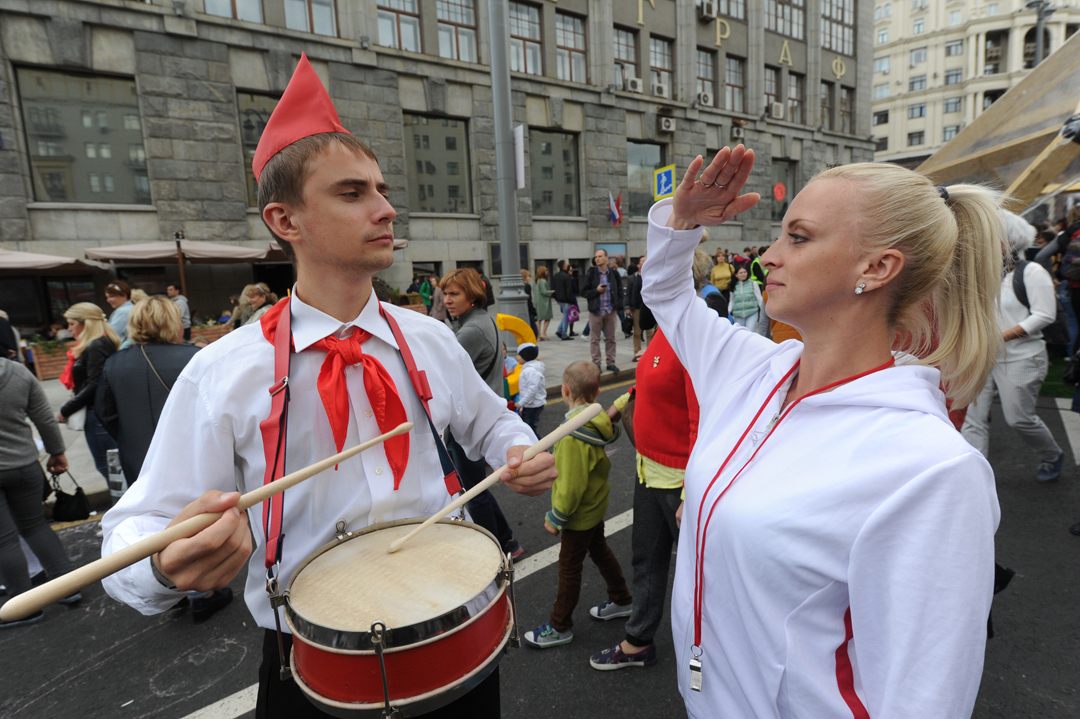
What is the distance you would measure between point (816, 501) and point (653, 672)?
2.03 metres

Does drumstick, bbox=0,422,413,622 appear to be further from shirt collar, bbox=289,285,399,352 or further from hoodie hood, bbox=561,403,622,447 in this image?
hoodie hood, bbox=561,403,622,447

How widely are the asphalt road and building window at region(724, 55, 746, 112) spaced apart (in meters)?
24.0

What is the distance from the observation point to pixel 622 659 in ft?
9.25

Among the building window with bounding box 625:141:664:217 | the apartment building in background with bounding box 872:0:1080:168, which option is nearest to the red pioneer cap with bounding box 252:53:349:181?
the building window with bounding box 625:141:664:217

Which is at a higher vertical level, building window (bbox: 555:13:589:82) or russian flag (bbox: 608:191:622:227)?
building window (bbox: 555:13:589:82)

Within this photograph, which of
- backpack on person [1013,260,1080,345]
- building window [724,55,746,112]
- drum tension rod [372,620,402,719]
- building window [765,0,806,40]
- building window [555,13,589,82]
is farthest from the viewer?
building window [765,0,806,40]

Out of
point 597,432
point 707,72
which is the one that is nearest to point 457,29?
point 707,72

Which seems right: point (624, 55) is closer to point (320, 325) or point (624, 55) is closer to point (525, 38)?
point (525, 38)

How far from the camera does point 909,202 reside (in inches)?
54.6

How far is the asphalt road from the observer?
2.61 m

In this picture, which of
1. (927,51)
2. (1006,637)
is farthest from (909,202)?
(927,51)

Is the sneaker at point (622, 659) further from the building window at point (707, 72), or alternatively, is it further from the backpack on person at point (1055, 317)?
the building window at point (707, 72)

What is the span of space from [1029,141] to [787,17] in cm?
2306

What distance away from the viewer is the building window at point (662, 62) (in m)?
21.6
